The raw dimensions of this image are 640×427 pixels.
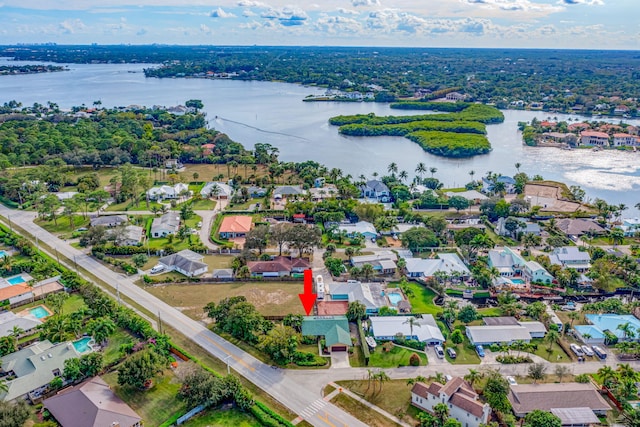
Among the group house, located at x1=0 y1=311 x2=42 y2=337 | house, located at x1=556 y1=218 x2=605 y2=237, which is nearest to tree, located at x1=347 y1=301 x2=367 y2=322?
house, located at x1=0 y1=311 x2=42 y2=337

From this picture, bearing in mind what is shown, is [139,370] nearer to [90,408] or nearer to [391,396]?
[90,408]

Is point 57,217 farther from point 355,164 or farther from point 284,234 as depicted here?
point 355,164

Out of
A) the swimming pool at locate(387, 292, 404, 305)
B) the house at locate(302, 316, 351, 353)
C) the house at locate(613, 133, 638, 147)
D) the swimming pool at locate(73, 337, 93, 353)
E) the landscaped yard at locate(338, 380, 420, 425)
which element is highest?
the house at locate(613, 133, 638, 147)

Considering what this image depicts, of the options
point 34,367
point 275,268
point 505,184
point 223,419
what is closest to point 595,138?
point 505,184

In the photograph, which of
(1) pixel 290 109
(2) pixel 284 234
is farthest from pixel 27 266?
(1) pixel 290 109

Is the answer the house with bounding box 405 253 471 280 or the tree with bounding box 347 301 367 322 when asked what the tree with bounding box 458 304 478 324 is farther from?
the tree with bounding box 347 301 367 322

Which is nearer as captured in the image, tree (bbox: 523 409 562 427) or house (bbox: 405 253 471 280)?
tree (bbox: 523 409 562 427)
